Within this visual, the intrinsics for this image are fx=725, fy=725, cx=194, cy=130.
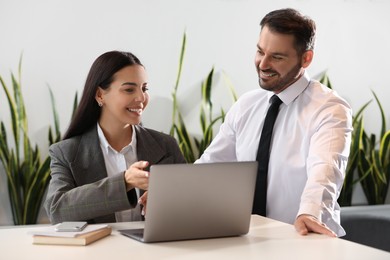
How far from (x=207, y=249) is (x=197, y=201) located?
162mm

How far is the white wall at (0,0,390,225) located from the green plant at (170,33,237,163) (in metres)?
0.07

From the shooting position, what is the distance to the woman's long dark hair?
10.6ft

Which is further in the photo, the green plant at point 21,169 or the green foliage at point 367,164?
the green foliage at point 367,164

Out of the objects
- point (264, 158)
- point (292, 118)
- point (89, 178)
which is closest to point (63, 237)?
point (89, 178)

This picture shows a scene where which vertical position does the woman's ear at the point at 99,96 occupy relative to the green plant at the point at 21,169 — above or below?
above

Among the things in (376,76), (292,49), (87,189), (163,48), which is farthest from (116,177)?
(376,76)

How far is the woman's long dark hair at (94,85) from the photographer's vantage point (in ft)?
10.6

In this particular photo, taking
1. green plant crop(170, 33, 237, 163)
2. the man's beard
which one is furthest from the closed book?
green plant crop(170, 33, 237, 163)

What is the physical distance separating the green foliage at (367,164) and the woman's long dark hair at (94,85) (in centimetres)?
251

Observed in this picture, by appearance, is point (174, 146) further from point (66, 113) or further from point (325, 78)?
point (325, 78)

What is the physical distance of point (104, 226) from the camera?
2494 millimetres

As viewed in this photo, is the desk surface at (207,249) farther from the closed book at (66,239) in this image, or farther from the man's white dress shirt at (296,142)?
the man's white dress shirt at (296,142)

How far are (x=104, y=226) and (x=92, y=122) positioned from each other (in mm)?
874

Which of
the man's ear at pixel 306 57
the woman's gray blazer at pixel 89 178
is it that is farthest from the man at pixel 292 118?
the woman's gray blazer at pixel 89 178
